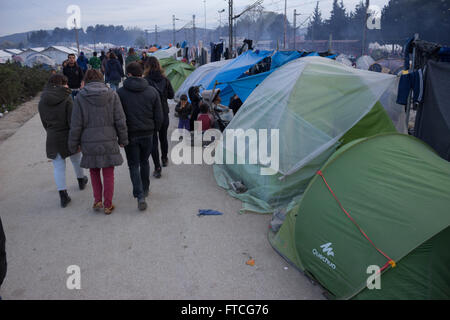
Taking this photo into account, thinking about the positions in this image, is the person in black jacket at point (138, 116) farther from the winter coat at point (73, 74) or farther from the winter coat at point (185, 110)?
the winter coat at point (73, 74)

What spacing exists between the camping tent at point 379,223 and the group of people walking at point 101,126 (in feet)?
7.65

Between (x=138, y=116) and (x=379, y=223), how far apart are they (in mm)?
3162

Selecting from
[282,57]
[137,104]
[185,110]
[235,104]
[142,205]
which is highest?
[282,57]

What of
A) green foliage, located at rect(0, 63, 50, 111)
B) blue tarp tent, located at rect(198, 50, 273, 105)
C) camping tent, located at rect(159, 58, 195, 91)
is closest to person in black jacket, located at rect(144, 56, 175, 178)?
blue tarp tent, located at rect(198, 50, 273, 105)

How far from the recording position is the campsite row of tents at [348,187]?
100 inches

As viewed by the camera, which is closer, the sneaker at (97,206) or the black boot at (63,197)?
the sneaker at (97,206)

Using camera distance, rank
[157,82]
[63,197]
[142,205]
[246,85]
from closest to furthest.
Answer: [142,205], [63,197], [157,82], [246,85]

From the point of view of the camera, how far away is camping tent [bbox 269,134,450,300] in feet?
8.22

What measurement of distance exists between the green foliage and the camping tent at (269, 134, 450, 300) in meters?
12.6

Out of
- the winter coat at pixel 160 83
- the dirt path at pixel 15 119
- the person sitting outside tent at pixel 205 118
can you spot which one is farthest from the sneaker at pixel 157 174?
the dirt path at pixel 15 119

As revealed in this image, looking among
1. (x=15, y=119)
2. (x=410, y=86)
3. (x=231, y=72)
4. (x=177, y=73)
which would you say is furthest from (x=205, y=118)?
(x=177, y=73)

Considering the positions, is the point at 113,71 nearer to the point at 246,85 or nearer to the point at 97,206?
the point at 246,85

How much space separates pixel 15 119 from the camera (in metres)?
11.0
